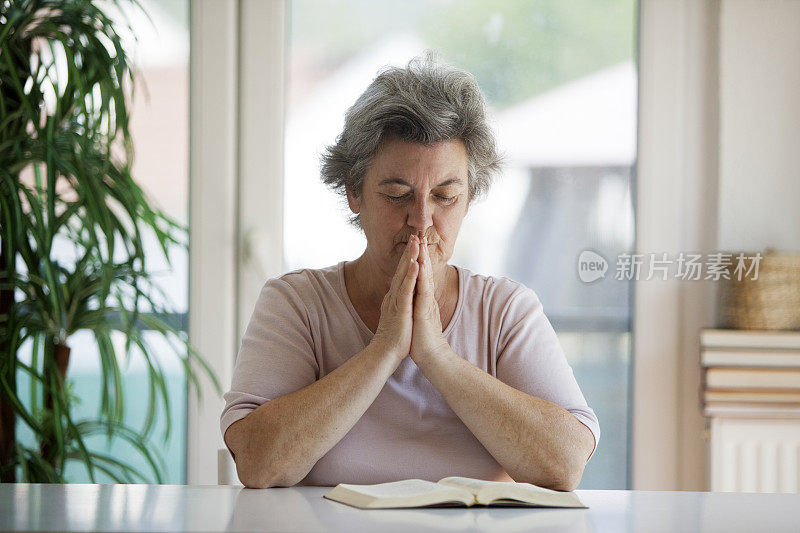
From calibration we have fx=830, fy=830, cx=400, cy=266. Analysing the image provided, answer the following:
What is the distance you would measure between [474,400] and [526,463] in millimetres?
130

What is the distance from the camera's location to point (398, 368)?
1.52 m

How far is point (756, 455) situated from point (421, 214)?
1337mm

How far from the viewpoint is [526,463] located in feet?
4.41

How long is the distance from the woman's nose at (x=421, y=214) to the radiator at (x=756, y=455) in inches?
48.4

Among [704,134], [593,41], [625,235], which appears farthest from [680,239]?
[593,41]

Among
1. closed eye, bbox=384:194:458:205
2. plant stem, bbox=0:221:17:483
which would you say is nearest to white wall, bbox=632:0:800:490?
closed eye, bbox=384:194:458:205

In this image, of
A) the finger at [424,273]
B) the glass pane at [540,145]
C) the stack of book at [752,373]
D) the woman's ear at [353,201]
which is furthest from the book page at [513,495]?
the glass pane at [540,145]

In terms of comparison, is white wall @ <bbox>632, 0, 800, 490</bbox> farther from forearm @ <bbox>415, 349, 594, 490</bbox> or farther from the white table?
the white table

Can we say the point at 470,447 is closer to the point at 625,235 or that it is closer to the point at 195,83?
the point at 625,235

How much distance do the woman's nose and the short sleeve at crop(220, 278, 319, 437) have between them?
0.86 ft

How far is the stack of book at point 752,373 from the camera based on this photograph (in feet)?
7.27

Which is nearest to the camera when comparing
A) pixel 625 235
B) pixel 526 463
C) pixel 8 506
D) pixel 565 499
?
pixel 8 506

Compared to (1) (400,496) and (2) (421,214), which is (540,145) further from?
(1) (400,496)

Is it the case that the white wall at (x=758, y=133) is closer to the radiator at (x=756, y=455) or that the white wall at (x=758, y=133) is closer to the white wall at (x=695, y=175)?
the white wall at (x=695, y=175)
